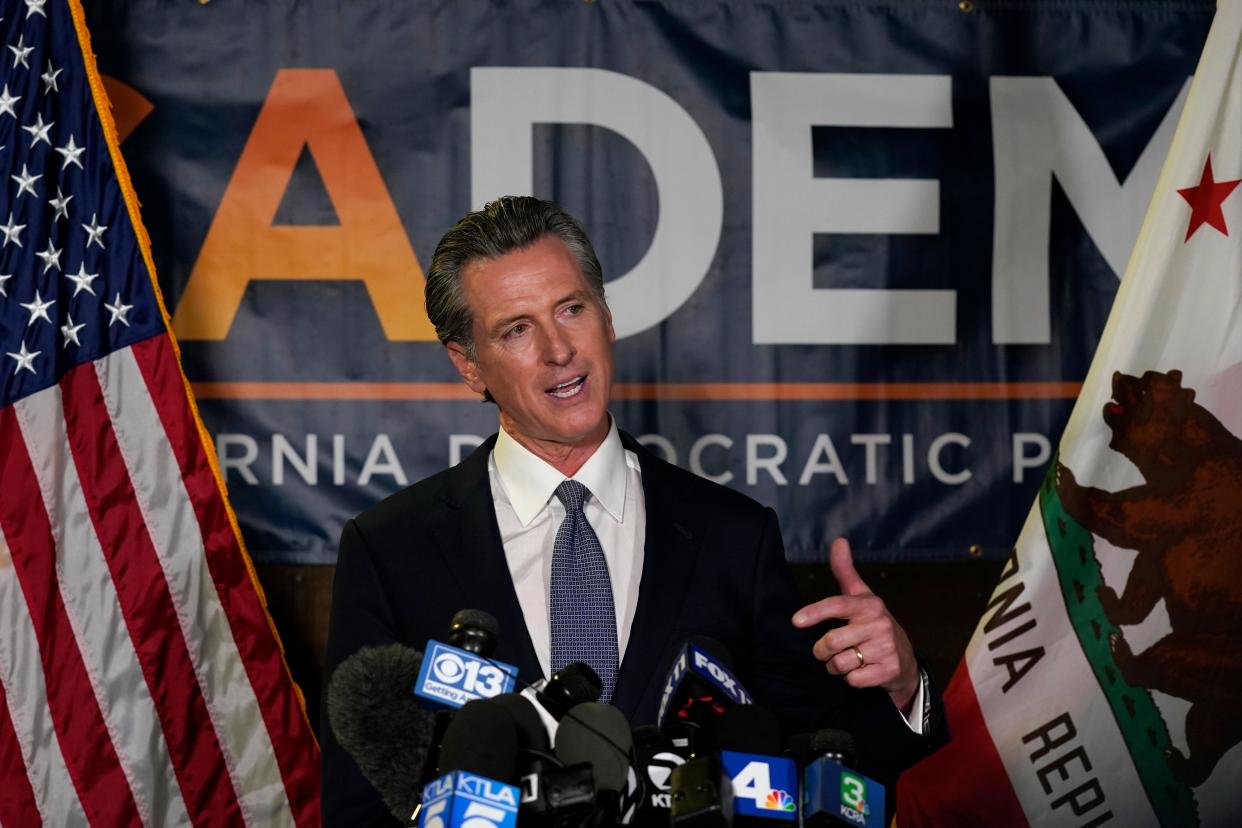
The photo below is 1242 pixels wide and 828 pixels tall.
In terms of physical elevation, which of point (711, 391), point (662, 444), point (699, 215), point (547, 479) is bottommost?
point (547, 479)

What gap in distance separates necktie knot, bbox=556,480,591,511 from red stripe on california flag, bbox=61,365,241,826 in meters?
1.16

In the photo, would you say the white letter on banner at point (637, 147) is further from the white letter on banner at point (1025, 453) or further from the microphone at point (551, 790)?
the microphone at point (551, 790)

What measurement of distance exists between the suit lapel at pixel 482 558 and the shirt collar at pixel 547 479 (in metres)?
0.04

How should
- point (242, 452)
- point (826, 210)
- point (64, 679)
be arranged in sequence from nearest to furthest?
point (64, 679), point (242, 452), point (826, 210)

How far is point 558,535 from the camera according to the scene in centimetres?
179

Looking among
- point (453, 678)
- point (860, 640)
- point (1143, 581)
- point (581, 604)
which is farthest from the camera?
point (1143, 581)

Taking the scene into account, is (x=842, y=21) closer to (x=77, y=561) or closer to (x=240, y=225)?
(x=240, y=225)

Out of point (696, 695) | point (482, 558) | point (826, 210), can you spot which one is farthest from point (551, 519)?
point (826, 210)

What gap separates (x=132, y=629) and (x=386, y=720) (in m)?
1.63

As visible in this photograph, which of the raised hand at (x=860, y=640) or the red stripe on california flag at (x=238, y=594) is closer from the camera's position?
the raised hand at (x=860, y=640)

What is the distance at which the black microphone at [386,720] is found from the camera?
3.78ft

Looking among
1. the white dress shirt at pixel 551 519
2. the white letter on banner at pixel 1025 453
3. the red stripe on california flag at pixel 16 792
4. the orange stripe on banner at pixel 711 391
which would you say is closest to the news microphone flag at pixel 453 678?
the white dress shirt at pixel 551 519

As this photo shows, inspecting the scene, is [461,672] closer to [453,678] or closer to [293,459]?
[453,678]

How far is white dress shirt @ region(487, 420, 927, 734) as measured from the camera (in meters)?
1.78
